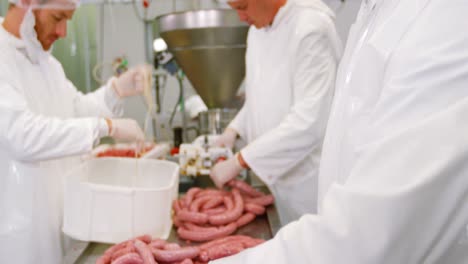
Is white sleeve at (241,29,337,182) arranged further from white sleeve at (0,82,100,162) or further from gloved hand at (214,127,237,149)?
white sleeve at (0,82,100,162)

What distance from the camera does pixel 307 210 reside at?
181cm

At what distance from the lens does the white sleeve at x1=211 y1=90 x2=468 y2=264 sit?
560mm

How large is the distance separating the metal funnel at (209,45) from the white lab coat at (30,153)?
2.44 ft

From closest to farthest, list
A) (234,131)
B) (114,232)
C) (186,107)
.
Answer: (114,232) → (234,131) → (186,107)

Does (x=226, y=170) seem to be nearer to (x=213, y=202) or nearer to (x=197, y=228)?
(x=213, y=202)

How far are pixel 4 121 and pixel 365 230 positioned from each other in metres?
1.14

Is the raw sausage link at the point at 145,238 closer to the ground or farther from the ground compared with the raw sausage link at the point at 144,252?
closer to the ground

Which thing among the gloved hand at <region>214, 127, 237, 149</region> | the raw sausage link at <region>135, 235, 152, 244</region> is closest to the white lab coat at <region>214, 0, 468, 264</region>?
the raw sausage link at <region>135, 235, 152, 244</region>

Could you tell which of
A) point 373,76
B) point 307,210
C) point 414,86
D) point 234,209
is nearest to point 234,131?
point 307,210

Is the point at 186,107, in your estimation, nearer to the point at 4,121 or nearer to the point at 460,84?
the point at 4,121

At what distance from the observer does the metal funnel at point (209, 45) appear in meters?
2.07

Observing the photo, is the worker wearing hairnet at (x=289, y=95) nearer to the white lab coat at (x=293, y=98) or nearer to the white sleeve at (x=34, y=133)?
the white lab coat at (x=293, y=98)

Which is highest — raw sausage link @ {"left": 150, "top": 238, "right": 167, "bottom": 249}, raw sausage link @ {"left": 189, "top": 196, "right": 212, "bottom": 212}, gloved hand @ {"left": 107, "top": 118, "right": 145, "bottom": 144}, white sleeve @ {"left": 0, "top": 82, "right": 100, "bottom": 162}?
white sleeve @ {"left": 0, "top": 82, "right": 100, "bottom": 162}

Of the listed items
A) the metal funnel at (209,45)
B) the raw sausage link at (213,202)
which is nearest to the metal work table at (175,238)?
the raw sausage link at (213,202)
